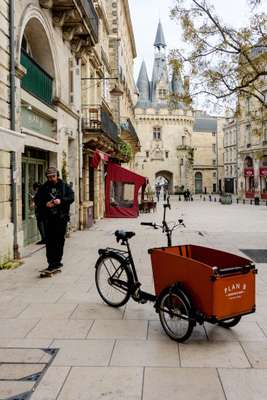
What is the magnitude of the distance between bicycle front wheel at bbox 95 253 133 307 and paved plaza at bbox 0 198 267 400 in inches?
5.6

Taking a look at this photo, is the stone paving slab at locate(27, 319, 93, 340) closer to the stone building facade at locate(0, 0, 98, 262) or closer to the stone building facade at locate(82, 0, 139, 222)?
the stone building facade at locate(0, 0, 98, 262)

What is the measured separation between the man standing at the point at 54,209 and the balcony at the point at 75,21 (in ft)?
19.7

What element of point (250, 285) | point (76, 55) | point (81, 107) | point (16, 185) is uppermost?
point (76, 55)

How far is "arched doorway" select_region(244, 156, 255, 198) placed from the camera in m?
49.2

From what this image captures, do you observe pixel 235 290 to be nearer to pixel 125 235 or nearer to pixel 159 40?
pixel 125 235

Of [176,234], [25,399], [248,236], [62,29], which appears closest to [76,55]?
[62,29]

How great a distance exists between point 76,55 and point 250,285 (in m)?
13.0

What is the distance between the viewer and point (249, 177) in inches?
1965

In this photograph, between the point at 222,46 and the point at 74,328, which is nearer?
the point at 74,328

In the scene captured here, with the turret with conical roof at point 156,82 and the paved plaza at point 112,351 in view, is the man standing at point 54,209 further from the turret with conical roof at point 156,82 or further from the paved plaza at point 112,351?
the turret with conical roof at point 156,82

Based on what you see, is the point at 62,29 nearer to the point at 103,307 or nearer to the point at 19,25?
the point at 19,25

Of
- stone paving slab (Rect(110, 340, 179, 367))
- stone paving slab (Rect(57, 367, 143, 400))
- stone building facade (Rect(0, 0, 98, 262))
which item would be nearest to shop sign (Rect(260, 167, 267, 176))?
stone building facade (Rect(0, 0, 98, 262))

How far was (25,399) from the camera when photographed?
10.8ft

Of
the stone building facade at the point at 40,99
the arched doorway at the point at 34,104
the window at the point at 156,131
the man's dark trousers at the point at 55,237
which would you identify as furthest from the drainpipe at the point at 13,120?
the window at the point at 156,131
